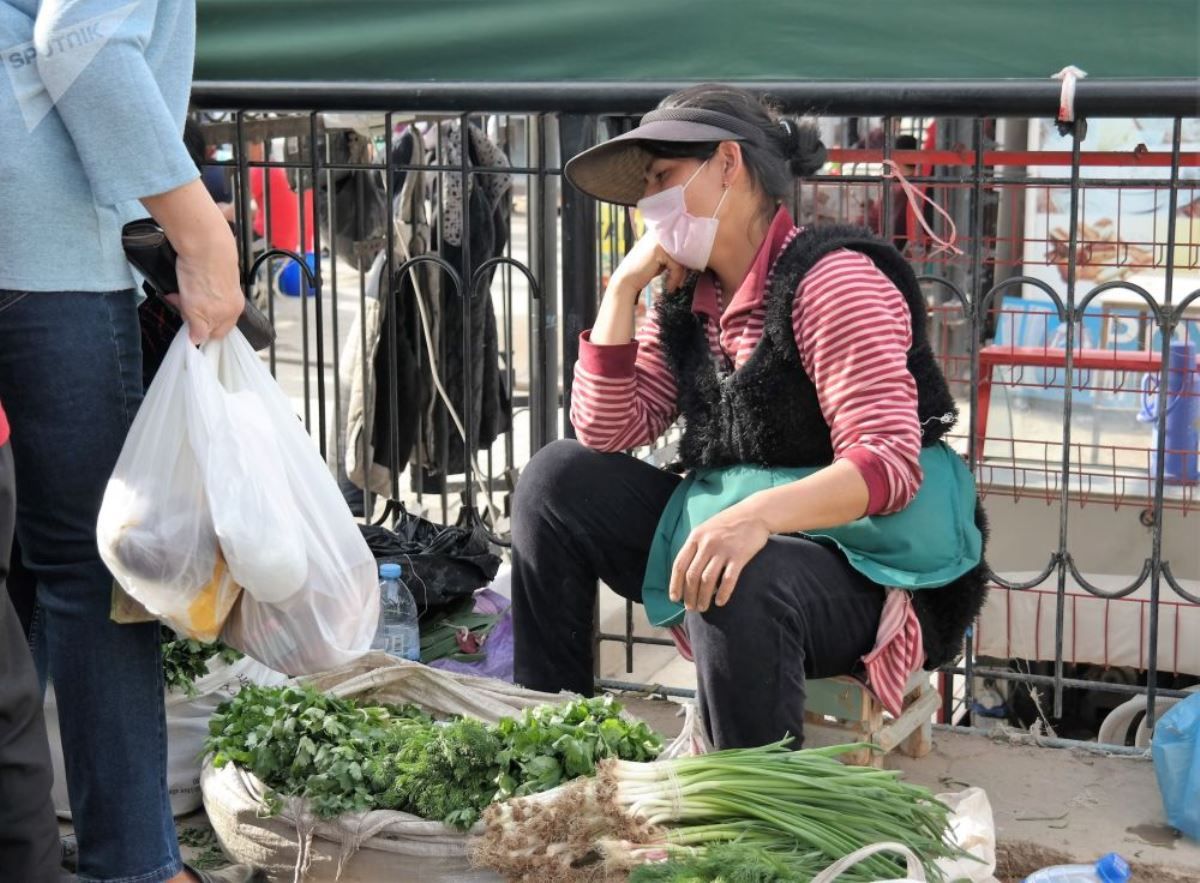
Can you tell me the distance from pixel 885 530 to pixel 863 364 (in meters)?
0.29

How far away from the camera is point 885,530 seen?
8.54ft

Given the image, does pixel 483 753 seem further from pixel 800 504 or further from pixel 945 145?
pixel 945 145

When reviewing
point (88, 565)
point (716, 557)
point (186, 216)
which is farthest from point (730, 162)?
point (88, 565)

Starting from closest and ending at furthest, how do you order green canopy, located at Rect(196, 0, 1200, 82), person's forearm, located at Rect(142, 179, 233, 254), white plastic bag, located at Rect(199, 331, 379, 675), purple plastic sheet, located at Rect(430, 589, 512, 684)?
1. person's forearm, located at Rect(142, 179, 233, 254)
2. white plastic bag, located at Rect(199, 331, 379, 675)
3. green canopy, located at Rect(196, 0, 1200, 82)
4. purple plastic sheet, located at Rect(430, 589, 512, 684)

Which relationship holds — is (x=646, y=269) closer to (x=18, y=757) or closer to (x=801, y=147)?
(x=801, y=147)

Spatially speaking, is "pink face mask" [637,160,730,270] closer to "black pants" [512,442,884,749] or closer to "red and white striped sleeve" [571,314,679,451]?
"red and white striped sleeve" [571,314,679,451]

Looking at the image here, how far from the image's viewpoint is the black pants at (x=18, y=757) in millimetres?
2057

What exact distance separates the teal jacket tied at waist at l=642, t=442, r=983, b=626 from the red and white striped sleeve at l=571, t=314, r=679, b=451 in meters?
0.20

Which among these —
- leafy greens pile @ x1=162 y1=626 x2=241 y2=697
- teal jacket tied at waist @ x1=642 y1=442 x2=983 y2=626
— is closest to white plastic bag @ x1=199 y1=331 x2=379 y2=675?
leafy greens pile @ x1=162 y1=626 x2=241 y2=697

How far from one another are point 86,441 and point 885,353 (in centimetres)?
126

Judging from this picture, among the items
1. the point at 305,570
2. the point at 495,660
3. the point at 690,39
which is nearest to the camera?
the point at 305,570

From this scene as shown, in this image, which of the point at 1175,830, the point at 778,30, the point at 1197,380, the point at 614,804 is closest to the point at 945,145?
the point at 1197,380

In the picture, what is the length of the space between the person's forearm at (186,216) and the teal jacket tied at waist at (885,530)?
97 centimetres

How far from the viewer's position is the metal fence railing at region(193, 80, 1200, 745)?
3094mm
